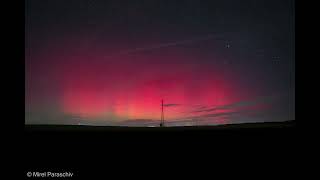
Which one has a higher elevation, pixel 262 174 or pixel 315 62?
pixel 315 62

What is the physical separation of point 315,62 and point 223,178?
118cm

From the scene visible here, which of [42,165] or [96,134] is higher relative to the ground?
[96,134]

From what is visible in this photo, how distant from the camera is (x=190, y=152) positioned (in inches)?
96.5

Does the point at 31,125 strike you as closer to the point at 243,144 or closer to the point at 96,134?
the point at 96,134

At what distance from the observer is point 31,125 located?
8.00ft

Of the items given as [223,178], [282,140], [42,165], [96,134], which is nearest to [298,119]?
[282,140]

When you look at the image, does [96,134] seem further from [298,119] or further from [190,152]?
[298,119]
